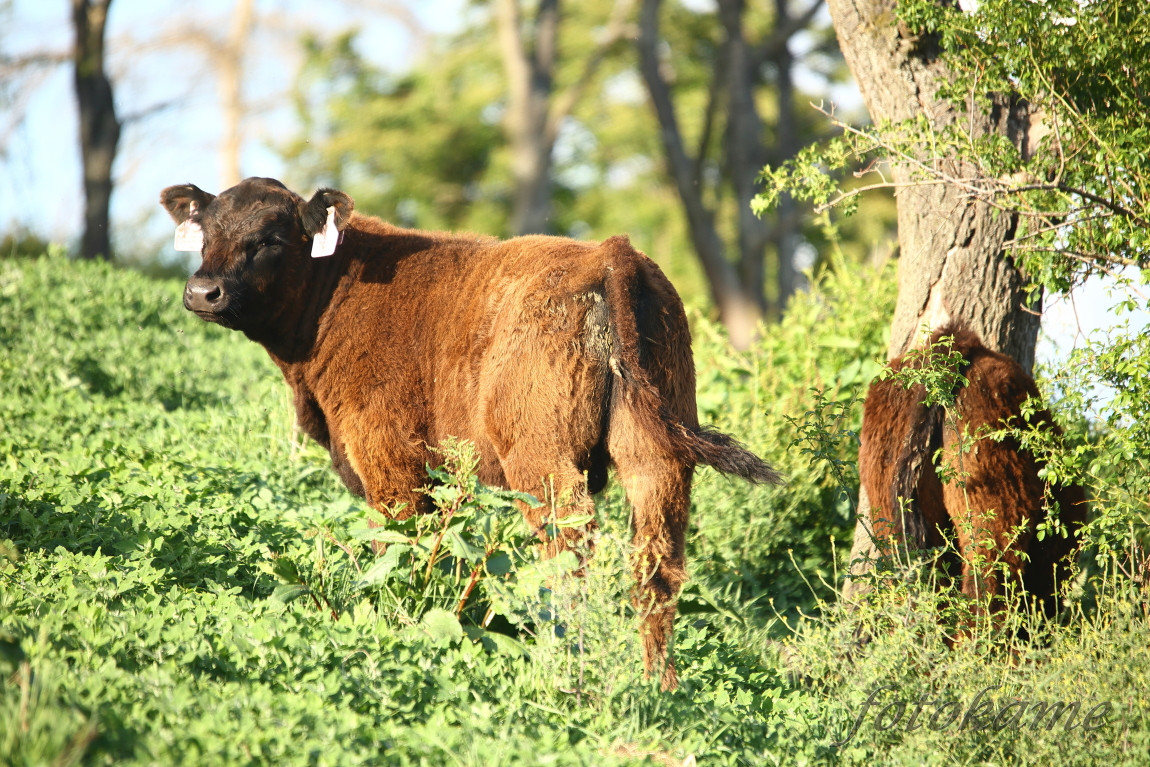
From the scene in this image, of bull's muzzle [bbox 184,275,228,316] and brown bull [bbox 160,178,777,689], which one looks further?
bull's muzzle [bbox 184,275,228,316]

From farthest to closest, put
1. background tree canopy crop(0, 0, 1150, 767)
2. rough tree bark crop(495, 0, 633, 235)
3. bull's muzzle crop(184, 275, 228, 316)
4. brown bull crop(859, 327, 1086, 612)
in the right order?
1. rough tree bark crop(495, 0, 633, 235)
2. bull's muzzle crop(184, 275, 228, 316)
3. brown bull crop(859, 327, 1086, 612)
4. background tree canopy crop(0, 0, 1150, 767)

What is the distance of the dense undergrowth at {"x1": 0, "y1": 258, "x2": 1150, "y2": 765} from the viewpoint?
120 inches

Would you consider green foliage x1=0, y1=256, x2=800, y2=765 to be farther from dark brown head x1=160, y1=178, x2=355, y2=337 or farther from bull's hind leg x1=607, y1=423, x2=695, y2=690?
dark brown head x1=160, y1=178, x2=355, y2=337

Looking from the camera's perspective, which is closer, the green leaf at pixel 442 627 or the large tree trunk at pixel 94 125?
the green leaf at pixel 442 627

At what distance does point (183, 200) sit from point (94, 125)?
9871 millimetres

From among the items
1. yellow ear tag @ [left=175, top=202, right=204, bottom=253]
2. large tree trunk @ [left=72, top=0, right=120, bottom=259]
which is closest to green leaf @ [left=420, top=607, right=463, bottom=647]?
yellow ear tag @ [left=175, top=202, right=204, bottom=253]

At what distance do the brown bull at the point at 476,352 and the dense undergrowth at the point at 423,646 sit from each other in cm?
36

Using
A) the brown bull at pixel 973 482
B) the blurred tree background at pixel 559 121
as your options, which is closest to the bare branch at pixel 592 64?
the blurred tree background at pixel 559 121

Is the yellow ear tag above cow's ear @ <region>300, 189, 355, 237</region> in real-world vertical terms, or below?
below

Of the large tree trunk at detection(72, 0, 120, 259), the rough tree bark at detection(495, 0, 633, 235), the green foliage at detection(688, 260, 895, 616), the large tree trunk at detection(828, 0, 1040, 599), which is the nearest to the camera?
the large tree trunk at detection(828, 0, 1040, 599)

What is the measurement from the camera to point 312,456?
647 centimetres

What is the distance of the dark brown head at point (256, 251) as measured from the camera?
525 centimetres

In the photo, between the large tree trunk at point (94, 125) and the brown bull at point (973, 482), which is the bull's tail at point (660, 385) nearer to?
the brown bull at point (973, 482)

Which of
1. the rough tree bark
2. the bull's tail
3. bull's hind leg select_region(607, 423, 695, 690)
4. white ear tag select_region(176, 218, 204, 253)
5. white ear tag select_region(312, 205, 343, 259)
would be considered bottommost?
bull's hind leg select_region(607, 423, 695, 690)
